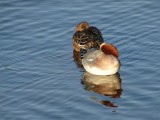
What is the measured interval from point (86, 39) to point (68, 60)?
1.02 meters

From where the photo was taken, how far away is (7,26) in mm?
20688

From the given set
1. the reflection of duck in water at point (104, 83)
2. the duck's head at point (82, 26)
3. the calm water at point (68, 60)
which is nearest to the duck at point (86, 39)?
the duck's head at point (82, 26)

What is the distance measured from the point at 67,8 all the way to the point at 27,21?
1.56 m

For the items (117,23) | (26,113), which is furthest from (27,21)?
(26,113)

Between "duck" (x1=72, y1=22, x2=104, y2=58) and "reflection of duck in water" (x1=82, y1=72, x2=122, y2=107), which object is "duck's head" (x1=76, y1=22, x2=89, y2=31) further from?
"reflection of duck in water" (x1=82, y1=72, x2=122, y2=107)

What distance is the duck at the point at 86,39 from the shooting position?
18.8m

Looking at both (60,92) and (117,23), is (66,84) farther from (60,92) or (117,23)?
(117,23)

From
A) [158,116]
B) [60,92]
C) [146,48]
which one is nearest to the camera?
[158,116]

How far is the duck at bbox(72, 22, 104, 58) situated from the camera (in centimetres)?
1883

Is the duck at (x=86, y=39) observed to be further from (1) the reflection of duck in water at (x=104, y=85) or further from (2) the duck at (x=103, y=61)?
(1) the reflection of duck in water at (x=104, y=85)

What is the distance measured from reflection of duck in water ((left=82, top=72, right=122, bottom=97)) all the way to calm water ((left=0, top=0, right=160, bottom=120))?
0.36ft

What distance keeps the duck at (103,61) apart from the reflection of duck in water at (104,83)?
0.13m

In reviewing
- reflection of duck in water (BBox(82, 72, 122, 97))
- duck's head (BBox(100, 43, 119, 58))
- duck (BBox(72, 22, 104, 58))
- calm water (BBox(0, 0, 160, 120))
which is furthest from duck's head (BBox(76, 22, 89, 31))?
reflection of duck in water (BBox(82, 72, 122, 97))

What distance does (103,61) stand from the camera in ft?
56.7
